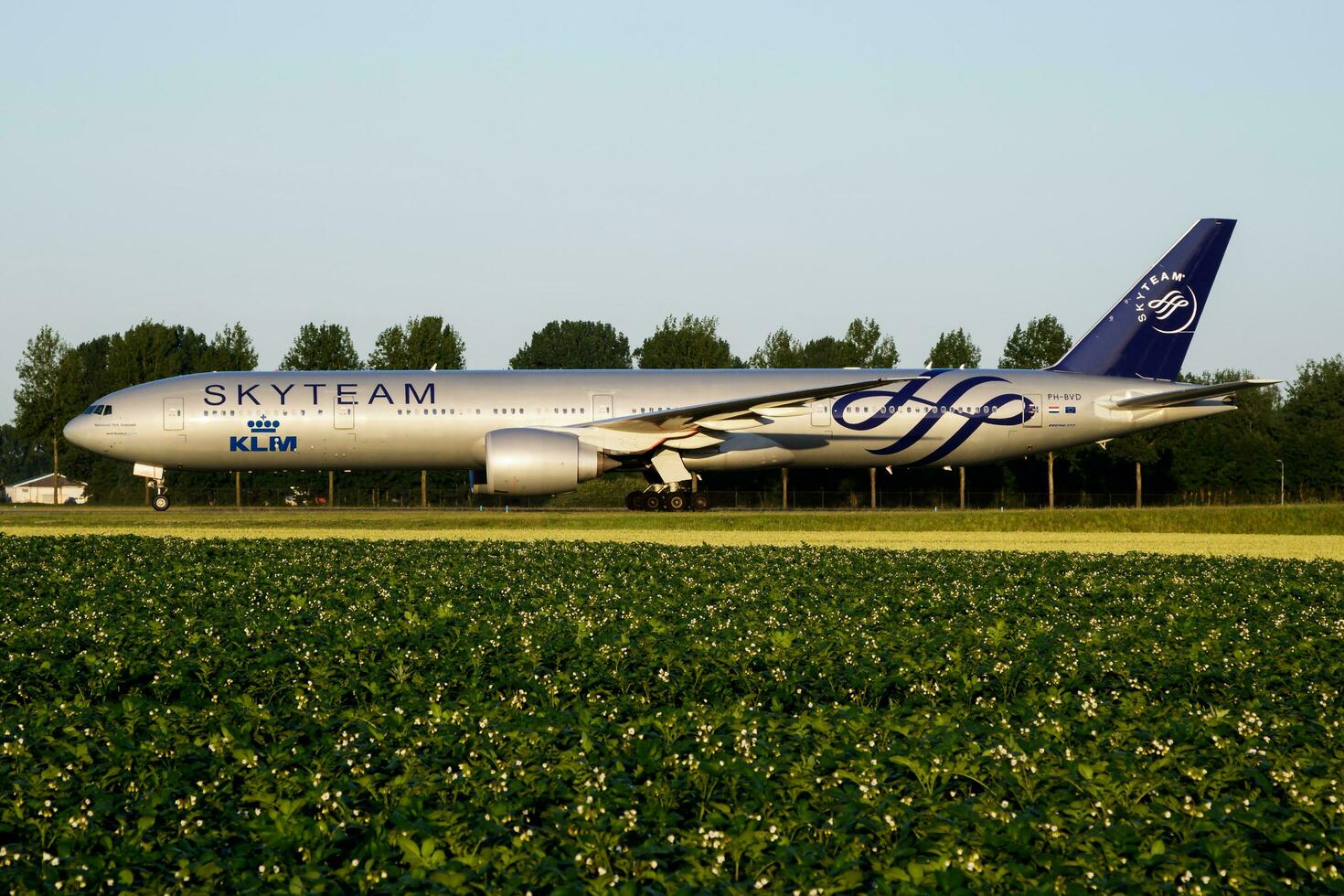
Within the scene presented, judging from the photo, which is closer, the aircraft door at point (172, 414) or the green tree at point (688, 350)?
the aircraft door at point (172, 414)

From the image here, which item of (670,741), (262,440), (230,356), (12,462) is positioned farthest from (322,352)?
(12,462)

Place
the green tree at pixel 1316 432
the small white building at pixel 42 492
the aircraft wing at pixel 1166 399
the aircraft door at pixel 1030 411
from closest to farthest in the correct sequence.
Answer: the aircraft wing at pixel 1166 399 < the aircraft door at pixel 1030 411 < the green tree at pixel 1316 432 < the small white building at pixel 42 492

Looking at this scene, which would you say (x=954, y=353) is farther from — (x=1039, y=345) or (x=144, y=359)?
(x=144, y=359)

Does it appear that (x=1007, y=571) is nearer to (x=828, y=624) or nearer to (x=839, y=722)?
(x=828, y=624)

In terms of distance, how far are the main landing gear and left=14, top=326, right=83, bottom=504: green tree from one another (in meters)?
39.0

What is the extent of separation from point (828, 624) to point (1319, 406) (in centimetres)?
7755

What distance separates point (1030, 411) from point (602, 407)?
41.9 ft

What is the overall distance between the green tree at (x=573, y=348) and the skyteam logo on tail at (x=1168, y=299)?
3010 inches

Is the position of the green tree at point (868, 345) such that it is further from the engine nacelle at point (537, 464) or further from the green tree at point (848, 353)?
the engine nacelle at point (537, 464)

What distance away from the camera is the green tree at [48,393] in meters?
67.5

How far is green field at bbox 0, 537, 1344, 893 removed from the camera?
5805 millimetres

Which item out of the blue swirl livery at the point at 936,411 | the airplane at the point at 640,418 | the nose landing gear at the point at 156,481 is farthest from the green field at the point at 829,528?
the blue swirl livery at the point at 936,411

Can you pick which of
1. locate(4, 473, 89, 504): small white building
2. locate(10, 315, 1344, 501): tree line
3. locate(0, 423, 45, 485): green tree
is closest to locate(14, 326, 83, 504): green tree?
locate(10, 315, 1344, 501): tree line

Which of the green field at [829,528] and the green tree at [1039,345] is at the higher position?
the green tree at [1039,345]
